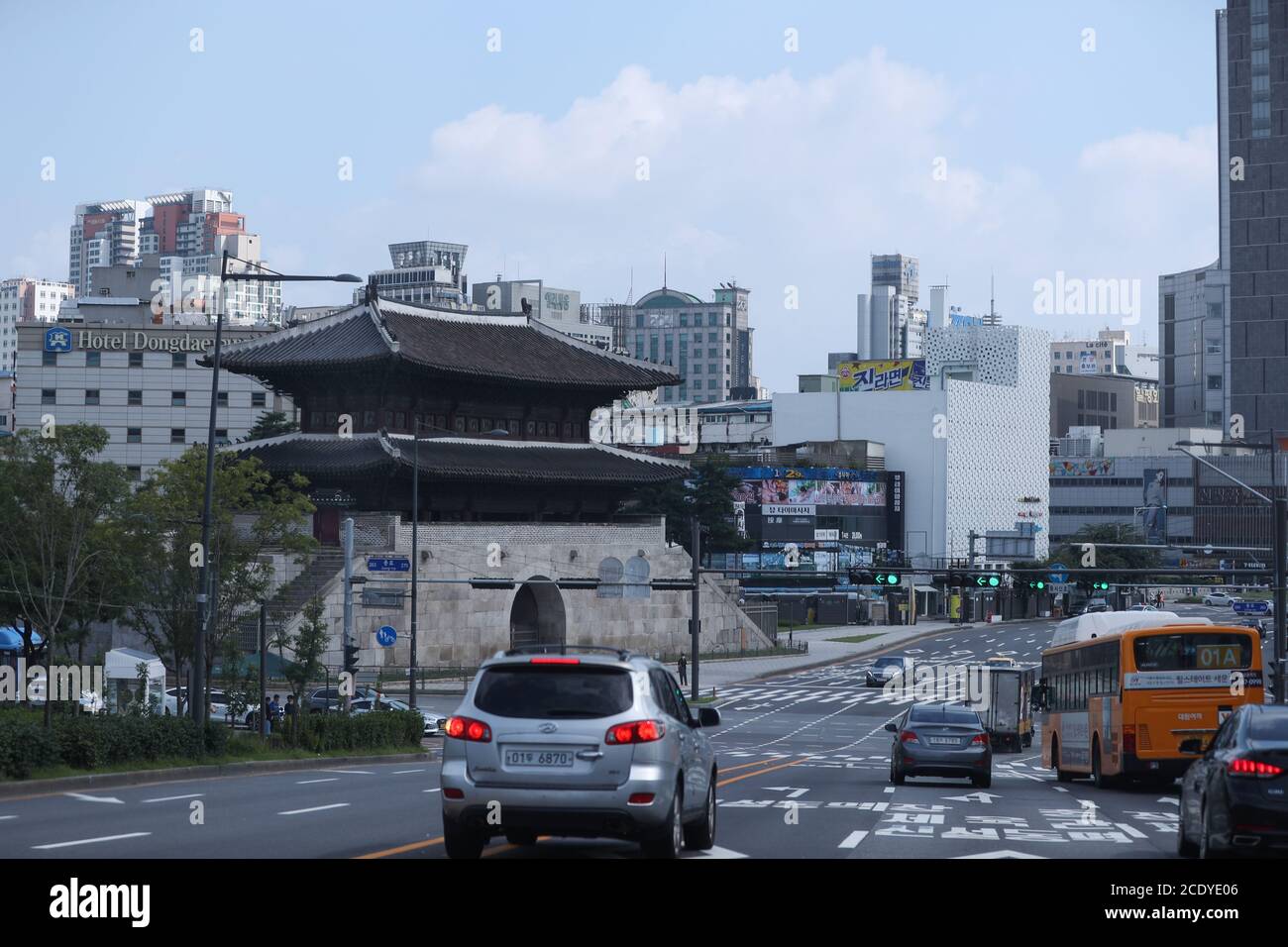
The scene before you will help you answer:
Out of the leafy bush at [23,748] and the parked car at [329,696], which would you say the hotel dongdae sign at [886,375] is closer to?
the parked car at [329,696]

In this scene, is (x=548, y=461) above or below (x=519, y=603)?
above

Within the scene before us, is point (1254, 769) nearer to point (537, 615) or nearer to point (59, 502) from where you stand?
point (59, 502)

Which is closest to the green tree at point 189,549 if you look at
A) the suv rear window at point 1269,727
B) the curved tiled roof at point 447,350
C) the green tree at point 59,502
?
the green tree at point 59,502

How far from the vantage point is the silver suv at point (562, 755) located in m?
13.6

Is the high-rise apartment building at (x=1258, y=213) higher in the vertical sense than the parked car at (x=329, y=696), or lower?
higher

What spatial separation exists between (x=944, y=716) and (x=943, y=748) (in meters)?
0.98

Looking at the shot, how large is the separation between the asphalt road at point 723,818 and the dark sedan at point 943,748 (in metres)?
0.37

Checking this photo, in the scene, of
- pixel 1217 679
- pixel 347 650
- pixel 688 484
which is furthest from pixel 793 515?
pixel 1217 679

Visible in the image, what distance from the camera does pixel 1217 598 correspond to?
148250 millimetres
